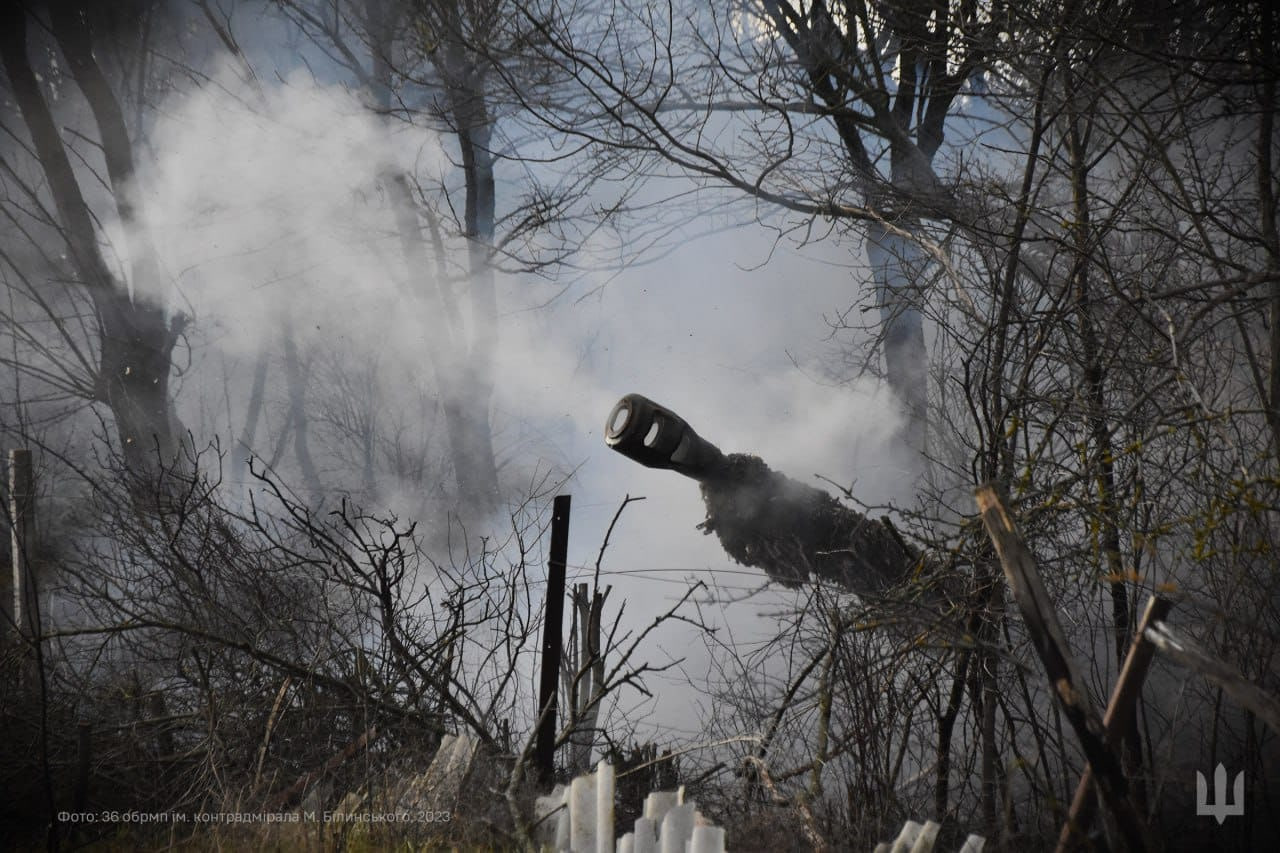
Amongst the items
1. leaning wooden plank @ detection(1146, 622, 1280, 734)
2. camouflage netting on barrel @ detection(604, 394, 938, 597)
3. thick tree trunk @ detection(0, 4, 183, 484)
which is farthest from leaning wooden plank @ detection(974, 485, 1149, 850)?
thick tree trunk @ detection(0, 4, 183, 484)

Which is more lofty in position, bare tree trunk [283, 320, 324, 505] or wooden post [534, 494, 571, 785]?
bare tree trunk [283, 320, 324, 505]

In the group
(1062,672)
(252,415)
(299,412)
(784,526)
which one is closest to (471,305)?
(299,412)

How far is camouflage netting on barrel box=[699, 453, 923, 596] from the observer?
4844 millimetres

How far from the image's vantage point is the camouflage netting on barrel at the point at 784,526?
4844 mm

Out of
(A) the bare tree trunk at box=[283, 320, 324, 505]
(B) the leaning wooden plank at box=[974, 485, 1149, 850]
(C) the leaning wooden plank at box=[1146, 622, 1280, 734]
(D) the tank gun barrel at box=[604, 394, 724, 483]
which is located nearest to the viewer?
(C) the leaning wooden plank at box=[1146, 622, 1280, 734]

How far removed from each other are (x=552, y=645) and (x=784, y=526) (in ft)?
6.39

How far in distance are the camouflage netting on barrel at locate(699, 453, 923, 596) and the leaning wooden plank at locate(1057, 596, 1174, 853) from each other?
2.89 metres

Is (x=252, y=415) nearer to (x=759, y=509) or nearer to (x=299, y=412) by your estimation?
(x=299, y=412)

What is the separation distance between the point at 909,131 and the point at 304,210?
5400 millimetres

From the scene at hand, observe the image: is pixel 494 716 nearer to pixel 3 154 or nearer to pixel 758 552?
pixel 758 552

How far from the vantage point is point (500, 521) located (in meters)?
8.12

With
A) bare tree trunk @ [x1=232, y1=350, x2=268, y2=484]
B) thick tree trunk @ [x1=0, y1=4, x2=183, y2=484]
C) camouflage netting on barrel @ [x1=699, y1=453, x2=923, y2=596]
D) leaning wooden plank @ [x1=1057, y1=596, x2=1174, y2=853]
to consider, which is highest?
thick tree trunk @ [x1=0, y1=4, x2=183, y2=484]

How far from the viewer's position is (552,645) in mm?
3838

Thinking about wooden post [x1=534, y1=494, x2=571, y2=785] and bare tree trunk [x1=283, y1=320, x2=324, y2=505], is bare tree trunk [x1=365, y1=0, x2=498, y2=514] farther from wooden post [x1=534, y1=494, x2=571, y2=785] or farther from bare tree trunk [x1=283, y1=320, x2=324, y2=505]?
wooden post [x1=534, y1=494, x2=571, y2=785]
